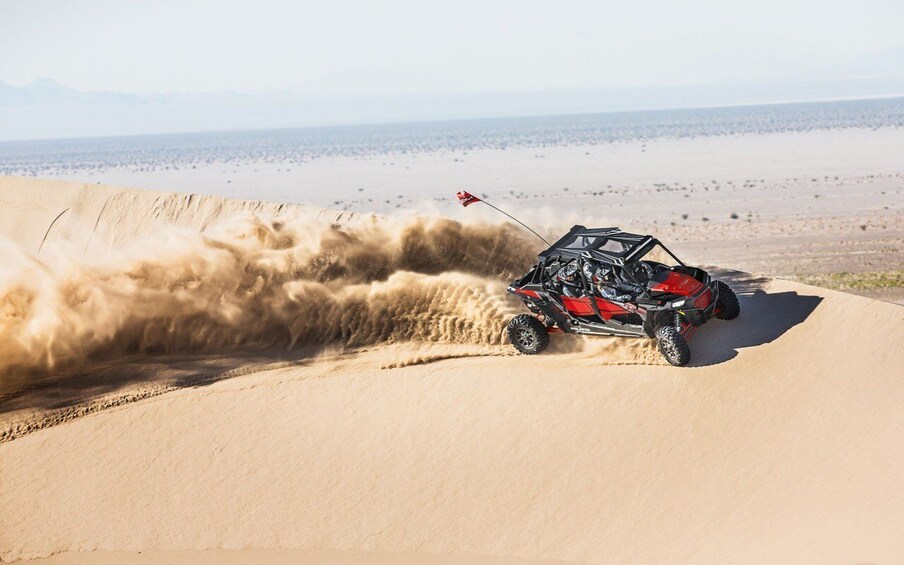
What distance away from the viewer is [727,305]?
13391 millimetres

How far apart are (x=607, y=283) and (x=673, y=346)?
4.23 feet

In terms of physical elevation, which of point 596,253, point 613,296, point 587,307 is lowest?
point 587,307

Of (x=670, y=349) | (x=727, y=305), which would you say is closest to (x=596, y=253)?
(x=670, y=349)

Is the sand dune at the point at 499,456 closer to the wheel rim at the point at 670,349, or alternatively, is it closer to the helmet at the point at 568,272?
the wheel rim at the point at 670,349

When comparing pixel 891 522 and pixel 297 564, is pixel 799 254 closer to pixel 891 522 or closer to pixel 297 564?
pixel 891 522

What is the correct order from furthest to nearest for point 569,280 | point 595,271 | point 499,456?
point 569,280, point 595,271, point 499,456

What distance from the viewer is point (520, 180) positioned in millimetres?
62500

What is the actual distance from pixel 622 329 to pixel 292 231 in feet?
21.5

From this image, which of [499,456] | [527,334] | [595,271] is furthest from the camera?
[527,334]

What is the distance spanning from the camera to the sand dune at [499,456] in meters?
10.5

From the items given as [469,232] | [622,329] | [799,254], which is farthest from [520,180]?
[622,329]

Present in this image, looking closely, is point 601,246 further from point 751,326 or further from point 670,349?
point 751,326

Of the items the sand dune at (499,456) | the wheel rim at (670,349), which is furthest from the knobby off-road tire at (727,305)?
the wheel rim at (670,349)

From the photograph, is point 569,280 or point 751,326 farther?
point 751,326
